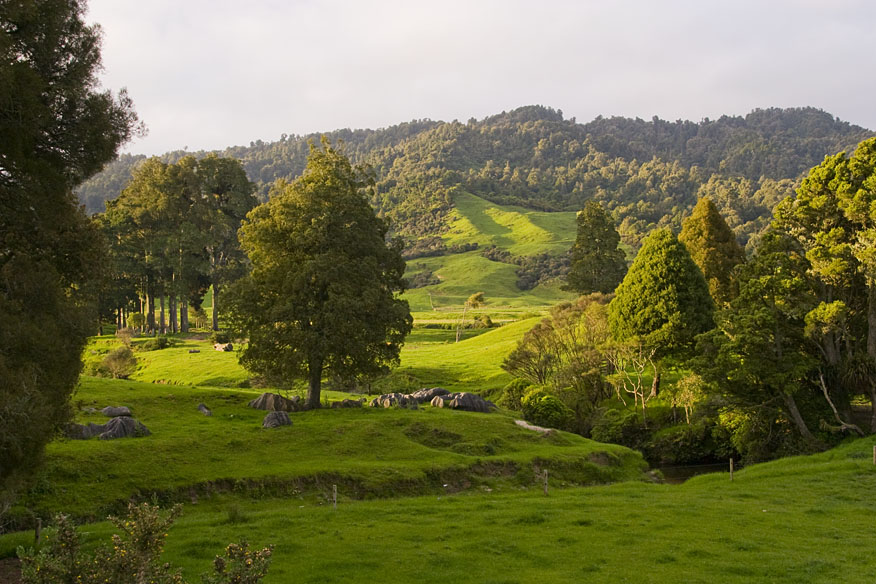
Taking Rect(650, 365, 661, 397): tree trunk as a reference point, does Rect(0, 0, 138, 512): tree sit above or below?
above

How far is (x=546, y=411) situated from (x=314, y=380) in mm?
18421

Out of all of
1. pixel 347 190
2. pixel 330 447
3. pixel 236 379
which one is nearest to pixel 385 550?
pixel 330 447

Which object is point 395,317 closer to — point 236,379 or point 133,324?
point 236,379

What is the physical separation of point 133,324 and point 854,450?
9223cm

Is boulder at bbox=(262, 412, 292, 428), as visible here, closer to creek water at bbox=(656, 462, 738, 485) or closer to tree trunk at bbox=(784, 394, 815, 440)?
creek water at bbox=(656, 462, 738, 485)

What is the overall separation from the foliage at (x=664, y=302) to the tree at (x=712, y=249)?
1183 centimetres

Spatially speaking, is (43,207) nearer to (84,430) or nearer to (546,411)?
(84,430)

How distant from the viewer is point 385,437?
1414 inches

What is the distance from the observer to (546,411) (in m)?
49.8

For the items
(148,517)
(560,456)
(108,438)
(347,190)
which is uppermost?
(347,190)

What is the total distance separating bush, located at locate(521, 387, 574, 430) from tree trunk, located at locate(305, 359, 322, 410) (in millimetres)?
16857

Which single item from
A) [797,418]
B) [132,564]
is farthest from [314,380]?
[132,564]

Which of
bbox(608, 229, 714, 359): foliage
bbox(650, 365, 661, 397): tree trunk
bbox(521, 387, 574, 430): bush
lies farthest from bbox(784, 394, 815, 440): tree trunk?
bbox(521, 387, 574, 430): bush

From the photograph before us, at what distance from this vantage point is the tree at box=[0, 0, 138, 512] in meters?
15.8
